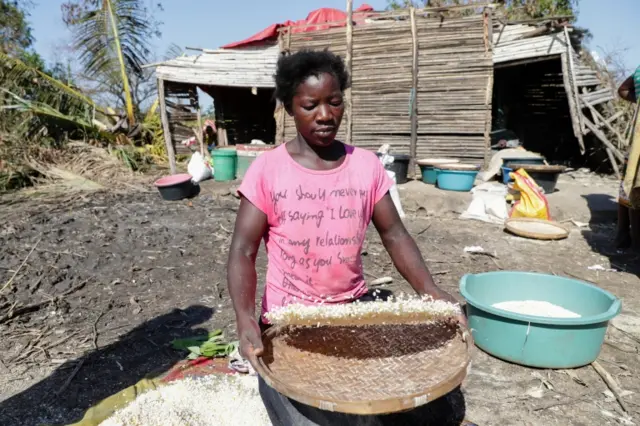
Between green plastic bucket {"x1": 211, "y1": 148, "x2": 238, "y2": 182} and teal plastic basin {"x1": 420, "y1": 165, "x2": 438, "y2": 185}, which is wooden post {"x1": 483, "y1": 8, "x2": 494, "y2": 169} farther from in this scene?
green plastic bucket {"x1": 211, "y1": 148, "x2": 238, "y2": 182}

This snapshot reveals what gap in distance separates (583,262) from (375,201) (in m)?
4.26

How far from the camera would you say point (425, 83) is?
8.43m

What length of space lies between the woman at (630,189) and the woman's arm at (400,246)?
3.25 meters

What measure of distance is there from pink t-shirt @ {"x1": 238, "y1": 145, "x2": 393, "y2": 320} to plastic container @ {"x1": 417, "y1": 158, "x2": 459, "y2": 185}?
636 centimetres

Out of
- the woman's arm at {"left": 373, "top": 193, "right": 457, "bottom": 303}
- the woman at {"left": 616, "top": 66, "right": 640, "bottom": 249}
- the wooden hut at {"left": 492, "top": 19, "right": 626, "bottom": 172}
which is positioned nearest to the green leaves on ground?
the woman's arm at {"left": 373, "top": 193, "right": 457, "bottom": 303}

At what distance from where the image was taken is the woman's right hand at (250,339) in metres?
1.22

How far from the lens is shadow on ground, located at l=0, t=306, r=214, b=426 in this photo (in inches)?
95.7

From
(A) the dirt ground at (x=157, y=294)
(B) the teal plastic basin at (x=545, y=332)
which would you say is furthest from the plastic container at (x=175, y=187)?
(B) the teal plastic basin at (x=545, y=332)

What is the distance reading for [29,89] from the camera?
32.9 feet

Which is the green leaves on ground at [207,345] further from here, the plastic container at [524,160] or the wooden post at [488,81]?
the wooden post at [488,81]

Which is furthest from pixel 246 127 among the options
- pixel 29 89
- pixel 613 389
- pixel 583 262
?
pixel 613 389

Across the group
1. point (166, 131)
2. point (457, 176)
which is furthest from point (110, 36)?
point (457, 176)

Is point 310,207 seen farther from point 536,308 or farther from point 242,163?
point 242,163

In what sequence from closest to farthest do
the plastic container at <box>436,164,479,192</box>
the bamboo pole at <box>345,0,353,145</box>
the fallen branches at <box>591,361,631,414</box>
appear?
the fallen branches at <box>591,361,631,414</box>
the plastic container at <box>436,164,479,192</box>
the bamboo pole at <box>345,0,353,145</box>
